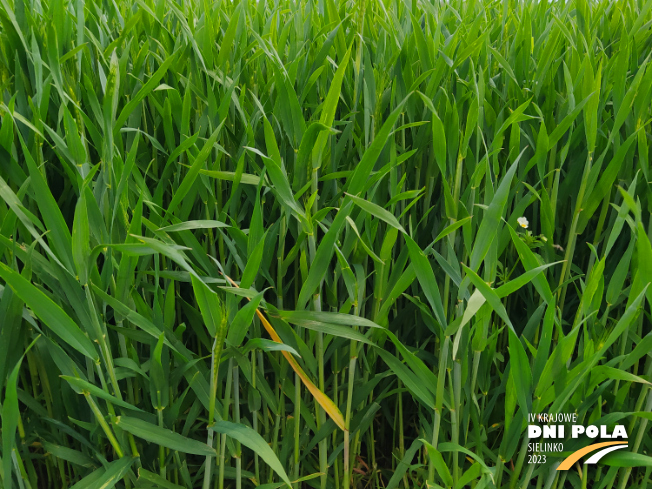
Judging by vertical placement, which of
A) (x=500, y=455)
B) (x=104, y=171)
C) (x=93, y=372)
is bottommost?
(x=500, y=455)

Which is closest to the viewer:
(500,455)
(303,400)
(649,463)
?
(649,463)

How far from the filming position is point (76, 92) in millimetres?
857

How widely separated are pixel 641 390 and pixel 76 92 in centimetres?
98

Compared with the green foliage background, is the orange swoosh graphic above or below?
below

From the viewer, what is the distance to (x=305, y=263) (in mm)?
737

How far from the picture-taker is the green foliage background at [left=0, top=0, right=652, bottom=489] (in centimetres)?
63

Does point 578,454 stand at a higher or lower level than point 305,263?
lower

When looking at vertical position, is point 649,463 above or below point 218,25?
below

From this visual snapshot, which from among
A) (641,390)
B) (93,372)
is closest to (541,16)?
(641,390)

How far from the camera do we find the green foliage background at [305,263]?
633 millimetres

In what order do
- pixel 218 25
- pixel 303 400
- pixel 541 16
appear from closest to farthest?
pixel 303 400 < pixel 218 25 < pixel 541 16

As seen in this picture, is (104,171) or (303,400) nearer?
(104,171)

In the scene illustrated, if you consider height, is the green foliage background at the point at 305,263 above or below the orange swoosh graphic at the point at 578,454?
above

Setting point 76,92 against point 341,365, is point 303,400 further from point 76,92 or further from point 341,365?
point 76,92
